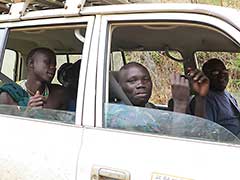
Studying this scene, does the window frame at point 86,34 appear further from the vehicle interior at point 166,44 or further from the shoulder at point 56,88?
the shoulder at point 56,88

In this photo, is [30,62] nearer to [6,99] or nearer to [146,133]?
[6,99]

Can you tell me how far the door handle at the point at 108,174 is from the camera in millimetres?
2176

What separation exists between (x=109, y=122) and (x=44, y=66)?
1069 mm

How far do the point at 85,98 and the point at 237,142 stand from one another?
2.67 feet

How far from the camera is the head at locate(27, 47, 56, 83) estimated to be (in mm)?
3297

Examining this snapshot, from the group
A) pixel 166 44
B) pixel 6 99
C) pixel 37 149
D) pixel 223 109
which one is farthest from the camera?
pixel 166 44

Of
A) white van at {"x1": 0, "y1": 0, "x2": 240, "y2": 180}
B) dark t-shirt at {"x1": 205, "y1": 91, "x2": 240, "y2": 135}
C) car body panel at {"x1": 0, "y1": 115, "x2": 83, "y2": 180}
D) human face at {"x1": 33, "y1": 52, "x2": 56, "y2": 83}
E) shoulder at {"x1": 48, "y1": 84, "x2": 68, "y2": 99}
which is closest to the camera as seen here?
white van at {"x1": 0, "y1": 0, "x2": 240, "y2": 180}

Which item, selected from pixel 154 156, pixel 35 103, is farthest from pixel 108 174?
pixel 35 103

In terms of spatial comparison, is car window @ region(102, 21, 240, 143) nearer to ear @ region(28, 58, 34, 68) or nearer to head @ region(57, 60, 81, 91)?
head @ region(57, 60, 81, 91)

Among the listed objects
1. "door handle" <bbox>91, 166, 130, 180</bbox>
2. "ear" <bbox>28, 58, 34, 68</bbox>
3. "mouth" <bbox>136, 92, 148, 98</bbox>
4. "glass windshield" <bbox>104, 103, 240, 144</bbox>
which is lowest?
"door handle" <bbox>91, 166, 130, 180</bbox>

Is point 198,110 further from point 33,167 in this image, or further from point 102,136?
point 33,167

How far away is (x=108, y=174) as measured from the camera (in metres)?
2.22

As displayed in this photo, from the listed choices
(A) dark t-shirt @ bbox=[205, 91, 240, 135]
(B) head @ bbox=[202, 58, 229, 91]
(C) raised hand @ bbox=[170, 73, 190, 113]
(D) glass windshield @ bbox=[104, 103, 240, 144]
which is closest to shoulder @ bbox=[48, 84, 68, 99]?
(D) glass windshield @ bbox=[104, 103, 240, 144]

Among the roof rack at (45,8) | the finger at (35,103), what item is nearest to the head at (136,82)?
the roof rack at (45,8)
